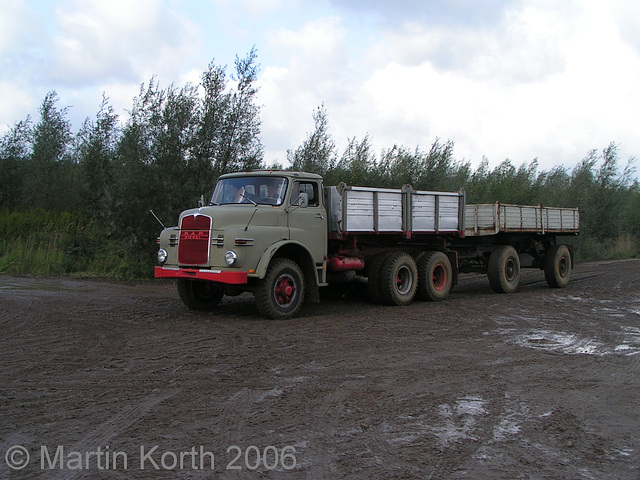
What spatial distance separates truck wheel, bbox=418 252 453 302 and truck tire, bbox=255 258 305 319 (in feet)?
11.2

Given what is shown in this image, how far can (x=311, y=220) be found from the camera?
10.4 m

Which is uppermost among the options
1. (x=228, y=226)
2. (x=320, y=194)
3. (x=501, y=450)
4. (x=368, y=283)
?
(x=320, y=194)

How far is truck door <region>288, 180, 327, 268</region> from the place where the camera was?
10148mm

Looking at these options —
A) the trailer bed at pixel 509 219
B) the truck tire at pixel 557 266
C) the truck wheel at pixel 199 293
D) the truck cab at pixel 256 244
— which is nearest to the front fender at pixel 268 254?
the truck cab at pixel 256 244

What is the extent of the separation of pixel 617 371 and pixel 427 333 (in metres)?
2.80

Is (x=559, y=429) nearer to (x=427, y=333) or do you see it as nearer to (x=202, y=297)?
(x=427, y=333)

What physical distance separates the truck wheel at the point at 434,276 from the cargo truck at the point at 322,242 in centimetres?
2

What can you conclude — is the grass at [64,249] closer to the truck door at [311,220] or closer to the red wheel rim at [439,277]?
the truck door at [311,220]

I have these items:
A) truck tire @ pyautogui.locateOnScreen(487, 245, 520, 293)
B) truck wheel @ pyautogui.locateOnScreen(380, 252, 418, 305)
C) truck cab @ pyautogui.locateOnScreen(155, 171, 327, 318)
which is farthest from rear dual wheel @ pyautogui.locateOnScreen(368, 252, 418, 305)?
truck tire @ pyautogui.locateOnScreen(487, 245, 520, 293)

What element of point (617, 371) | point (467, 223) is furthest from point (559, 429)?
point (467, 223)

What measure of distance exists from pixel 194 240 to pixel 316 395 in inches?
187

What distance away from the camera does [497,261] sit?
46.7 ft

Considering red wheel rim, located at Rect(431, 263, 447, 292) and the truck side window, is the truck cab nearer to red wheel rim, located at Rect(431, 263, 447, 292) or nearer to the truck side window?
the truck side window

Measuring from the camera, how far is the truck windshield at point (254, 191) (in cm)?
1015
